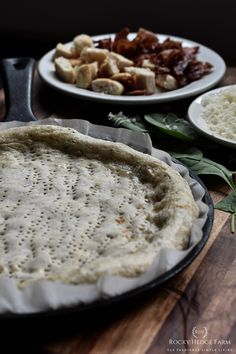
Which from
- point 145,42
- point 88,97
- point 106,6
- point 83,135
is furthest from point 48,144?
point 106,6

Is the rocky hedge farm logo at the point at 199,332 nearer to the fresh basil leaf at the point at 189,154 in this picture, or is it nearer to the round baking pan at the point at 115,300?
the round baking pan at the point at 115,300

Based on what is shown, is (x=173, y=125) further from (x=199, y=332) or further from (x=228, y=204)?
(x=199, y=332)

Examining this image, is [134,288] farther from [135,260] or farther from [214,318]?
[214,318]

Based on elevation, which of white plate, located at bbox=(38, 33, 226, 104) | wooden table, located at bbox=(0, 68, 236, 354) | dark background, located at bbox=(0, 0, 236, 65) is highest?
wooden table, located at bbox=(0, 68, 236, 354)

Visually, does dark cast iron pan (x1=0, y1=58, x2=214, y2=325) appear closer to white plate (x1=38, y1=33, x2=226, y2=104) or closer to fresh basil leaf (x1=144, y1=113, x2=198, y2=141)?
white plate (x1=38, y1=33, x2=226, y2=104)

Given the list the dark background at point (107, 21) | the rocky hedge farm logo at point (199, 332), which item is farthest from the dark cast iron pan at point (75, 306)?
the dark background at point (107, 21)

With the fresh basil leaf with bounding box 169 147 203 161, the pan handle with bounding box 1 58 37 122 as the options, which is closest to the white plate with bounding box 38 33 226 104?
the pan handle with bounding box 1 58 37 122
